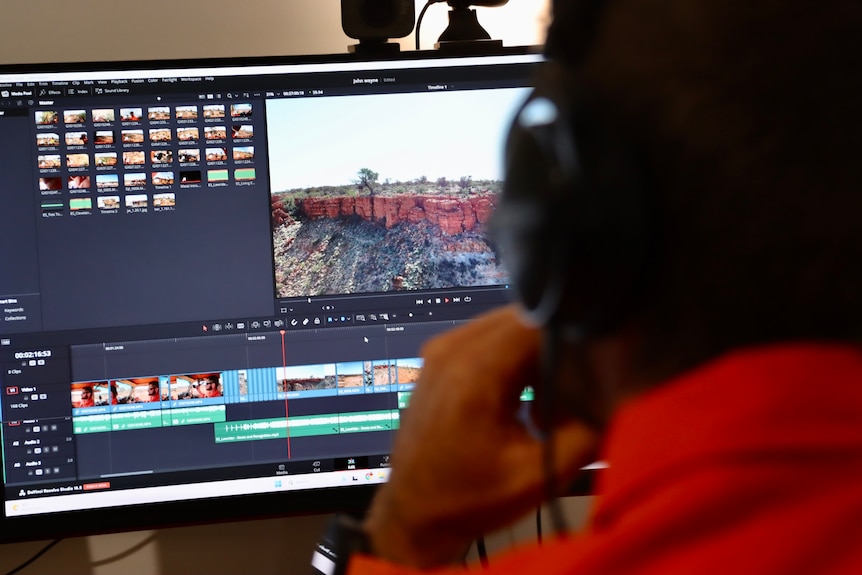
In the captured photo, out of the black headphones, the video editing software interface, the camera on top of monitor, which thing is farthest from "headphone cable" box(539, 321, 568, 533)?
the camera on top of monitor

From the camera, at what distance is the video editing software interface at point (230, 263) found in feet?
3.31

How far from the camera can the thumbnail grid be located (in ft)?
3.30

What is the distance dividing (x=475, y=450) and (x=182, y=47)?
85 cm

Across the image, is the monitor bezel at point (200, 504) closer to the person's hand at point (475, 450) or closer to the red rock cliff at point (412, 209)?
the red rock cliff at point (412, 209)

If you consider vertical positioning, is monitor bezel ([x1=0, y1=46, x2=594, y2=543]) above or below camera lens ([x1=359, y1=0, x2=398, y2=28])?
below

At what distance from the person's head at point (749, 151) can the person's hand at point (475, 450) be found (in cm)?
17

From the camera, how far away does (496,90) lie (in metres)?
1.08

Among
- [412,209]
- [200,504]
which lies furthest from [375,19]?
[200,504]

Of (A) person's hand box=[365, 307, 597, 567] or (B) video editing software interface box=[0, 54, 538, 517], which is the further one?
(B) video editing software interface box=[0, 54, 538, 517]

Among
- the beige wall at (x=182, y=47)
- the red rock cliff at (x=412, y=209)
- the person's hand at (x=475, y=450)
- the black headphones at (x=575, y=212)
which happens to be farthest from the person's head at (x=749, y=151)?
the beige wall at (x=182, y=47)

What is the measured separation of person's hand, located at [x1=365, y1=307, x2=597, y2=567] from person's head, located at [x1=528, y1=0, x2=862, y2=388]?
0.55 feet

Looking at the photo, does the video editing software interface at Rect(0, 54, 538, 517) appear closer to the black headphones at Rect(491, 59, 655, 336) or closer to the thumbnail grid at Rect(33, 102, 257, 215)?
the thumbnail grid at Rect(33, 102, 257, 215)

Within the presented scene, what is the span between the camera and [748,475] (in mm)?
366

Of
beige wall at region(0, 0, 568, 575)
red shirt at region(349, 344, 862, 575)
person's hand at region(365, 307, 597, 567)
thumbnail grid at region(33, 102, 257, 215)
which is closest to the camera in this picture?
red shirt at region(349, 344, 862, 575)
